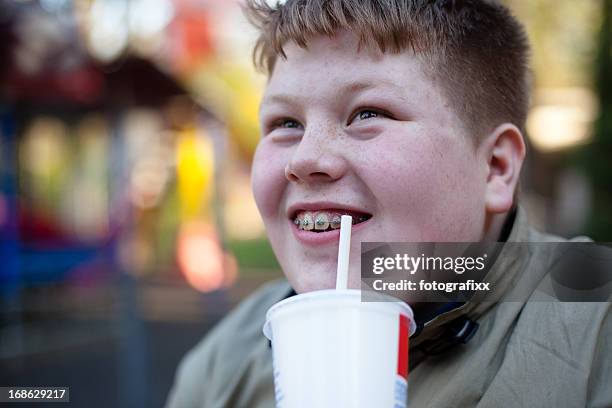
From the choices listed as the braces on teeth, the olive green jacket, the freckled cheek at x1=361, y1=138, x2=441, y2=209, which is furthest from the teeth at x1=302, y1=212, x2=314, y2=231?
the olive green jacket

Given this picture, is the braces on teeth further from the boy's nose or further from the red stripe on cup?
the red stripe on cup

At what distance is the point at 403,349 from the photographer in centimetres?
97

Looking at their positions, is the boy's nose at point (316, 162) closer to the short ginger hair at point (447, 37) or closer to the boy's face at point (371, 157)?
the boy's face at point (371, 157)

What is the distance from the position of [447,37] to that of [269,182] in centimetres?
48

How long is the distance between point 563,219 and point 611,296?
9989mm

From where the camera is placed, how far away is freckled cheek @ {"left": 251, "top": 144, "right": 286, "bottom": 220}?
1330 mm

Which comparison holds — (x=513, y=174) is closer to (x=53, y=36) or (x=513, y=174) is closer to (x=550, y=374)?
(x=550, y=374)

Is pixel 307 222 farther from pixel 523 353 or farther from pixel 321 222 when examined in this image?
pixel 523 353

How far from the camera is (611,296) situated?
1.19 metres

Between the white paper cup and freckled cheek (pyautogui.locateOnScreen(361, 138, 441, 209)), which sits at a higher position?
freckled cheek (pyautogui.locateOnScreen(361, 138, 441, 209))

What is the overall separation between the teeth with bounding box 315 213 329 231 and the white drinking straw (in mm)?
139

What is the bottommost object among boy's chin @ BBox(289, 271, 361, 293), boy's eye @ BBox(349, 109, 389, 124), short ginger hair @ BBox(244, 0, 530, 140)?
boy's chin @ BBox(289, 271, 361, 293)

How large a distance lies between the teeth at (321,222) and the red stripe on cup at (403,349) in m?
0.31

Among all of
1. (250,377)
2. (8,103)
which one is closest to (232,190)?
(8,103)
